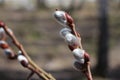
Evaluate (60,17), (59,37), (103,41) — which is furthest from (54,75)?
(60,17)

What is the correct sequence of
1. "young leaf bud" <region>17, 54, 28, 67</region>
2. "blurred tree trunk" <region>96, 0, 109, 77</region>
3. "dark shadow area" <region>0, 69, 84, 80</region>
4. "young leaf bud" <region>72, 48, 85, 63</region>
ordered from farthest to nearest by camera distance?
1. "blurred tree trunk" <region>96, 0, 109, 77</region>
2. "dark shadow area" <region>0, 69, 84, 80</region>
3. "young leaf bud" <region>17, 54, 28, 67</region>
4. "young leaf bud" <region>72, 48, 85, 63</region>

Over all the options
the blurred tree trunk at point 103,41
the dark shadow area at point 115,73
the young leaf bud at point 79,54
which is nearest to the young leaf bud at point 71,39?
the young leaf bud at point 79,54

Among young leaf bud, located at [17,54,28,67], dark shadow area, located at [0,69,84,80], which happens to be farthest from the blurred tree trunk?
young leaf bud, located at [17,54,28,67]

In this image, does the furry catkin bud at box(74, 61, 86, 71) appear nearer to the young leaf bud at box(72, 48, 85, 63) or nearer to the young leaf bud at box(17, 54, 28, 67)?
the young leaf bud at box(72, 48, 85, 63)

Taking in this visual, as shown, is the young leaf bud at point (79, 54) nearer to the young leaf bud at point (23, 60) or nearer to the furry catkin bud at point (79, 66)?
the furry catkin bud at point (79, 66)

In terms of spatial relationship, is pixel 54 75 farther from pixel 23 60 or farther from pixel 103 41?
pixel 23 60

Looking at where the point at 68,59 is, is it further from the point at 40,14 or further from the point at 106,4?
the point at 40,14
